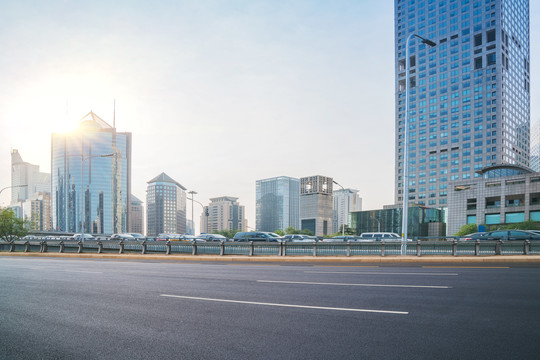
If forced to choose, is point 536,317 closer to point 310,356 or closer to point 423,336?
point 423,336

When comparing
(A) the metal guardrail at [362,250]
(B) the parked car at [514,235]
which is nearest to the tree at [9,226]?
(A) the metal guardrail at [362,250]

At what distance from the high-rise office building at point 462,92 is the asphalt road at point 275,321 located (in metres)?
142

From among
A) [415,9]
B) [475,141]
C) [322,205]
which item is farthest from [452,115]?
[322,205]

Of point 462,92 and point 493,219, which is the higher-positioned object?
point 462,92

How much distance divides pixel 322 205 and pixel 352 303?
559 ft

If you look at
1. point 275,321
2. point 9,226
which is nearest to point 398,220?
point 9,226

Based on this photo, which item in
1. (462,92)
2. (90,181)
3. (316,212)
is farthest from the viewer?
(316,212)

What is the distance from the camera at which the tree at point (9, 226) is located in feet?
152

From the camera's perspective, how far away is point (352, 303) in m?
7.25

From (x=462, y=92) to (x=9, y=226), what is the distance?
15116 cm

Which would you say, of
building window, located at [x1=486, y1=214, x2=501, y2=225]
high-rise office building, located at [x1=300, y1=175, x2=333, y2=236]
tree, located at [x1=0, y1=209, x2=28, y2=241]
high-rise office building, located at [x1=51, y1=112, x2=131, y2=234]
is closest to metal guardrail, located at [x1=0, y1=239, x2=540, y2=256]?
tree, located at [x1=0, y1=209, x2=28, y2=241]

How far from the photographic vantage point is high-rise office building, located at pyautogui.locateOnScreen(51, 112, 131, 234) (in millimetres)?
139875

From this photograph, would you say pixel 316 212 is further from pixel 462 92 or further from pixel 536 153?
pixel 536 153

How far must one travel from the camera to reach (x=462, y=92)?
138125 mm
